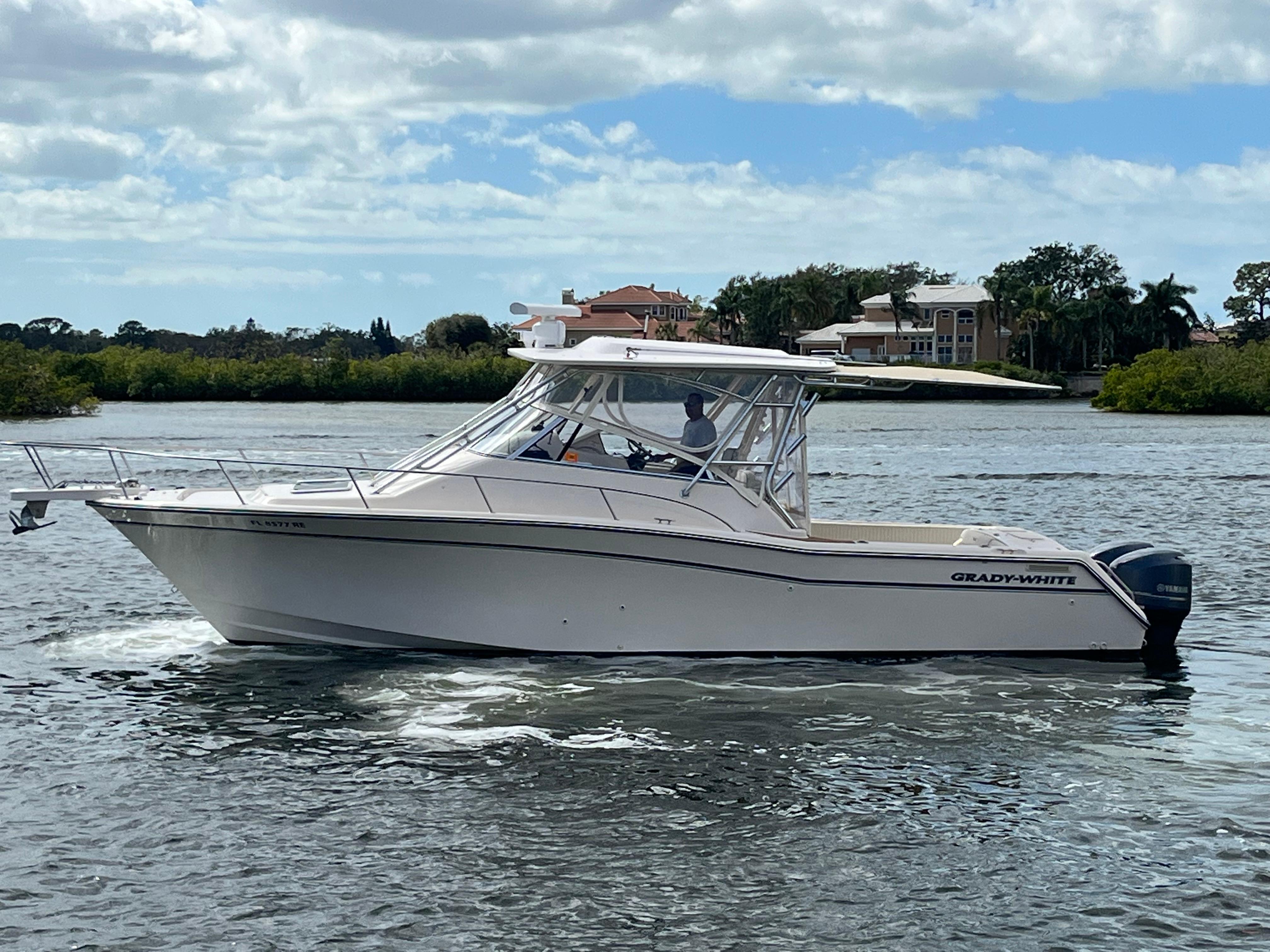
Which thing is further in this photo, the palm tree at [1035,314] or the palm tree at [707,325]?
the palm tree at [707,325]

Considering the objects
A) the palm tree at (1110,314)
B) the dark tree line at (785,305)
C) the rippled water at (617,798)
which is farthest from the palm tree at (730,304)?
the rippled water at (617,798)

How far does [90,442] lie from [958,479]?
94.5 ft

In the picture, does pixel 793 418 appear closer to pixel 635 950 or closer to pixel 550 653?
pixel 550 653

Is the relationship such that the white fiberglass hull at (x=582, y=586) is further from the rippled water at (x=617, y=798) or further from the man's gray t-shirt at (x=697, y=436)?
the man's gray t-shirt at (x=697, y=436)

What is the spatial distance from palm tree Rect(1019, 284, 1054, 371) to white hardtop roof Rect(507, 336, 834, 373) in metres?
101

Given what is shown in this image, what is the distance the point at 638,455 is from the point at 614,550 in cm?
106

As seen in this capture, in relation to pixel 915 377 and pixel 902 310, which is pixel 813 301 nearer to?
pixel 902 310

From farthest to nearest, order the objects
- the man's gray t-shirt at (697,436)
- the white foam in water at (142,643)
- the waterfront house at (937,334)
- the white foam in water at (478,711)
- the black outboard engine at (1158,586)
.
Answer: the waterfront house at (937,334) < the white foam in water at (142,643) < the black outboard engine at (1158,586) < the man's gray t-shirt at (697,436) < the white foam in water at (478,711)

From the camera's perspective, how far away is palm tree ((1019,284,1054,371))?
108562 mm

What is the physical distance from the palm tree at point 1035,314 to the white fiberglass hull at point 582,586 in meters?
101

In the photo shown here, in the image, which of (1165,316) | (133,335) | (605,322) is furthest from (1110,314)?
(133,335)

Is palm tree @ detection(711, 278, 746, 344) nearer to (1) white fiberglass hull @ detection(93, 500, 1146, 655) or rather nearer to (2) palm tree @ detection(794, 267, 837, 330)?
(2) palm tree @ detection(794, 267, 837, 330)

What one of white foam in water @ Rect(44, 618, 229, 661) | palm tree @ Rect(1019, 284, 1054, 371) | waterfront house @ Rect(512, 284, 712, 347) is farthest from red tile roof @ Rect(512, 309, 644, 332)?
white foam in water @ Rect(44, 618, 229, 661)

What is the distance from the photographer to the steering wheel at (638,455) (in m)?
12.2
